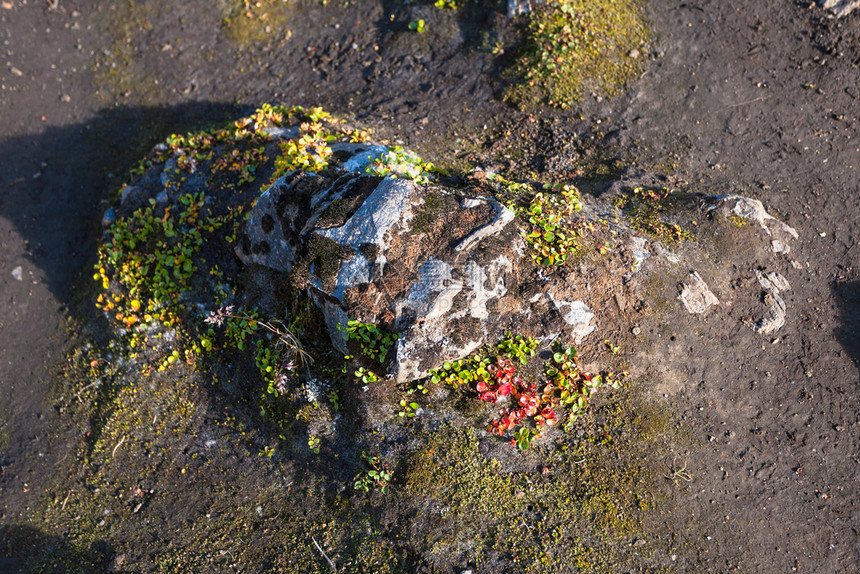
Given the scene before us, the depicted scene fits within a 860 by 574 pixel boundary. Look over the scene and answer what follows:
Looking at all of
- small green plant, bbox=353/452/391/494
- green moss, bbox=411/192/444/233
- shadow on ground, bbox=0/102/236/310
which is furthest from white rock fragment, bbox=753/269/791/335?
shadow on ground, bbox=0/102/236/310

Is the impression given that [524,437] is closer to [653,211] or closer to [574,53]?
[653,211]

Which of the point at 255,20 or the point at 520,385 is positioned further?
the point at 255,20

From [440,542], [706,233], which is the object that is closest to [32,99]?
[440,542]

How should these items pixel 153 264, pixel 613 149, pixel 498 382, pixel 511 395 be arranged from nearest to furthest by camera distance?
pixel 498 382 < pixel 511 395 < pixel 153 264 < pixel 613 149

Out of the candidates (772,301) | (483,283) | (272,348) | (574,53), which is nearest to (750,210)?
(772,301)

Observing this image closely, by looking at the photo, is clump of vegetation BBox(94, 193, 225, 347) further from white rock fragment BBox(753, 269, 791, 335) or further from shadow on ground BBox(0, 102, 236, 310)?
white rock fragment BBox(753, 269, 791, 335)

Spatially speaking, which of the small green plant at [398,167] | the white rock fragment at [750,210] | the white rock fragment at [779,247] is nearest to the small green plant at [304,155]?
the small green plant at [398,167]
